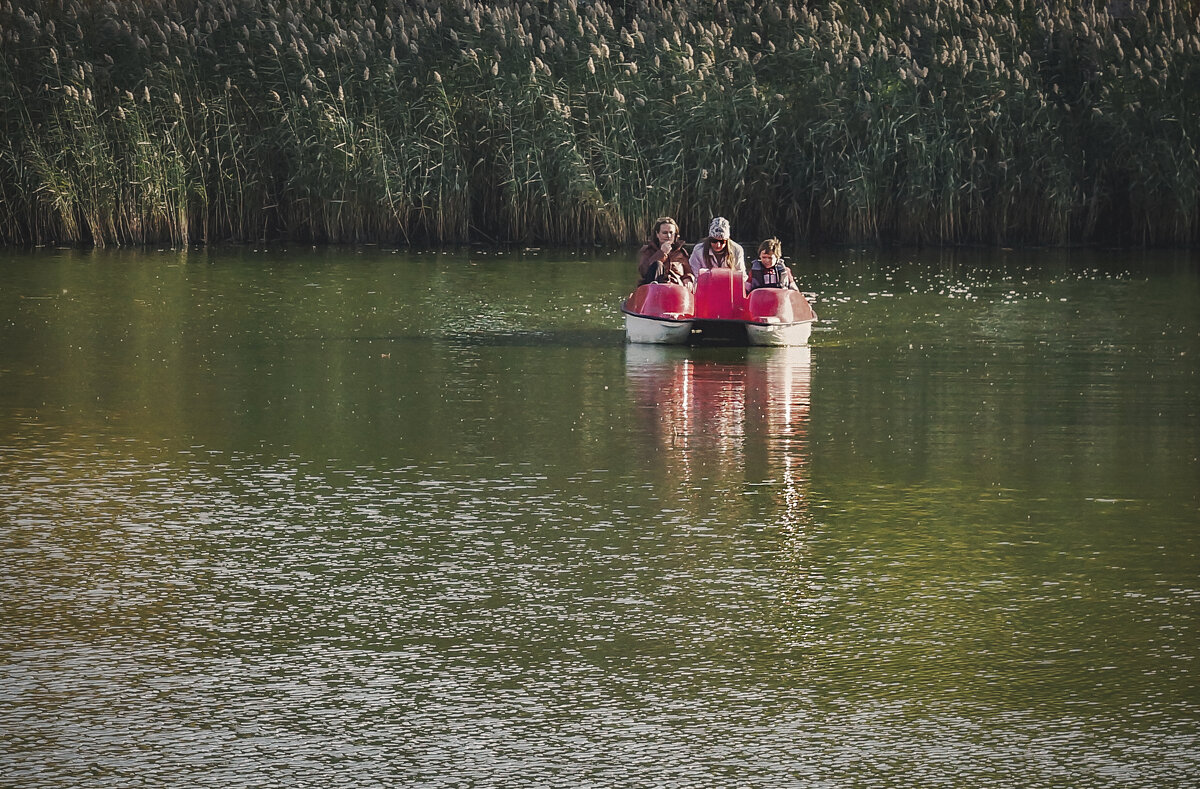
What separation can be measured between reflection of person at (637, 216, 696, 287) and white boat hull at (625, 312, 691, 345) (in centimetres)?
40

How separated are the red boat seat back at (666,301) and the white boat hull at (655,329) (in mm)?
60

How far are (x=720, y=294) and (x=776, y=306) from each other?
0.43m

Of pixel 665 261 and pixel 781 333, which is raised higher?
pixel 665 261

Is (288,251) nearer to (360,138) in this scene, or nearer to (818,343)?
(360,138)

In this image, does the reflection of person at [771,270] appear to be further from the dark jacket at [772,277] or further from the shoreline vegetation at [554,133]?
the shoreline vegetation at [554,133]

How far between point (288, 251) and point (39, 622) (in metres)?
14.7

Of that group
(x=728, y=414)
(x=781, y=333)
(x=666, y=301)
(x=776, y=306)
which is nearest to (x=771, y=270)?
(x=776, y=306)

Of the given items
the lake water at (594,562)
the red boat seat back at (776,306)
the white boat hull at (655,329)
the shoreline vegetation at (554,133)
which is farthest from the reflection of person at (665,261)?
the shoreline vegetation at (554,133)

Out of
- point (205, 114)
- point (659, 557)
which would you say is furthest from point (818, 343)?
point (205, 114)

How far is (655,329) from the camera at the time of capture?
13.9m

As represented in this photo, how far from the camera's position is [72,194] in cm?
2111

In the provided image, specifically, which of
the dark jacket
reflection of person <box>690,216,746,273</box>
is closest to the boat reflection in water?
the dark jacket

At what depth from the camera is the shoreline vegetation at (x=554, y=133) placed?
2150cm

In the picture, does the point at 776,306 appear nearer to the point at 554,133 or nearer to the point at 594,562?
the point at 594,562
